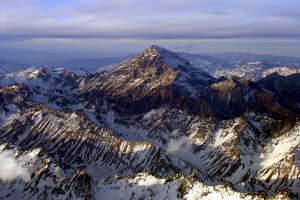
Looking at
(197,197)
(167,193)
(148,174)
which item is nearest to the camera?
(197,197)

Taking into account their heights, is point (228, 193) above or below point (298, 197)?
above

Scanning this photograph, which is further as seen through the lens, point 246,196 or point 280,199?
point 246,196

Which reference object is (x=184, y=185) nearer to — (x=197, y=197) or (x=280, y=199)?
(x=197, y=197)

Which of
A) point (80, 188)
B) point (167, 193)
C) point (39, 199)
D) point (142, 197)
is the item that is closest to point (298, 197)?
point (167, 193)

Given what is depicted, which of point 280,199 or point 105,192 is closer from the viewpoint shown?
point 280,199

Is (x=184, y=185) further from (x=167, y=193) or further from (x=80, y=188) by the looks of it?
(x=80, y=188)

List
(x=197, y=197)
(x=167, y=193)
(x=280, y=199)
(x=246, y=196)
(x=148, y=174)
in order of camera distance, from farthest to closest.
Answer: (x=148, y=174) → (x=167, y=193) → (x=197, y=197) → (x=246, y=196) → (x=280, y=199)

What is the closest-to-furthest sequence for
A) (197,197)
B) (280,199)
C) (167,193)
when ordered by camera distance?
(280,199), (197,197), (167,193)

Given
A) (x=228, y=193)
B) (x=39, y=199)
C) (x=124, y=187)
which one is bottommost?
(x=39, y=199)

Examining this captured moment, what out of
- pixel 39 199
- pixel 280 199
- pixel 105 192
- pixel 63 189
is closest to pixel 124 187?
A: pixel 105 192
